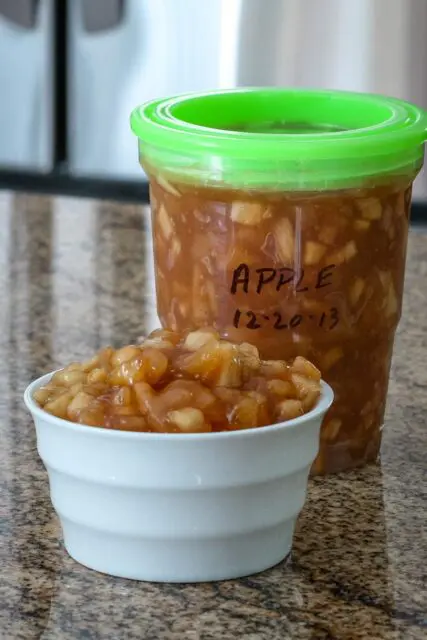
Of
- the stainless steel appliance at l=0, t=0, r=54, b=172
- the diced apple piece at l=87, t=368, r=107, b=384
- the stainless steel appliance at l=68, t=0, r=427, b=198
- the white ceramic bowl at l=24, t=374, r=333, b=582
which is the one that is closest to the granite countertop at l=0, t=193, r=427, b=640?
the white ceramic bowl at l=24, t=374, r=333, b=582

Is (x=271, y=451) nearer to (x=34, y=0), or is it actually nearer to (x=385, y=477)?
(x=385, y=477)

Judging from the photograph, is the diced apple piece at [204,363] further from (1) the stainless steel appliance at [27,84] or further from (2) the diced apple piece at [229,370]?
(1) the stainless steel appliance at [27,84]

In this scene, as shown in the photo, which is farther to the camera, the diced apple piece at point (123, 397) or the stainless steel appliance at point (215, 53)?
the stainless steel appliance at point (215, 53)

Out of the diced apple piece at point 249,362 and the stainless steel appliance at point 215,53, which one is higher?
the diced apple piece at point 249,362

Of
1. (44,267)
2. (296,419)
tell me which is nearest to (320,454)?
(296,419)

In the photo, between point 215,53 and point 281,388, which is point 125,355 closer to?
point 281,388

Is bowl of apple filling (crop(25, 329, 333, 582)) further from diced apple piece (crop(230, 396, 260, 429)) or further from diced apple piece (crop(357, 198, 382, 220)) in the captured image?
diced apple piece (crop(357, 198, 382, 220))

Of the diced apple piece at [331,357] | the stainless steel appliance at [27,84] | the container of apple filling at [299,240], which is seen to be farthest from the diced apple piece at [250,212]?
the stainless steel appliance at [27,84]
